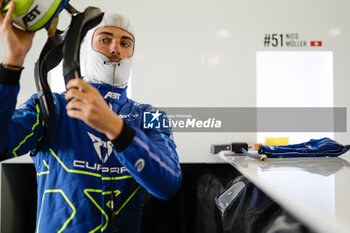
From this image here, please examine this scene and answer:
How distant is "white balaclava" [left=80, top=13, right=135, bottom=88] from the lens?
99 cm

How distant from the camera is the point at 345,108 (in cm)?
225

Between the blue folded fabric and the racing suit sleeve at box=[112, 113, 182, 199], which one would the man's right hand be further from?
the blue folded fabric

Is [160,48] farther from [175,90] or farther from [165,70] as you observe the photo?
[175,90]

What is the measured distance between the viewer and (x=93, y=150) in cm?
88

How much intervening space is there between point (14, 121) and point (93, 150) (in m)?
0.24

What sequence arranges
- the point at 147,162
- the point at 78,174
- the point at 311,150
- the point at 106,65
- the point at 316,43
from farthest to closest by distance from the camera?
1. the point at 316,43
2. the point at 311,150
3. the point at 106,65
4. the point at 78,174
5. the point at 147,162

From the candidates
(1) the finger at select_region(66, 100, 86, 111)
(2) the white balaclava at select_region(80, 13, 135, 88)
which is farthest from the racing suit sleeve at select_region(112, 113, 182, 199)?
(2) the white balaclava at select_region(80, 13, 135, 88)

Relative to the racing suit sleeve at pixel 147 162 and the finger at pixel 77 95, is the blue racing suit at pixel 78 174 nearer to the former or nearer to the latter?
the racing suit sleeve at pixel 147 162

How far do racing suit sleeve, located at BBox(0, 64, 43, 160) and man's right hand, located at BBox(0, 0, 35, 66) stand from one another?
0.10 ft

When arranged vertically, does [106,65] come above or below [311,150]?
above

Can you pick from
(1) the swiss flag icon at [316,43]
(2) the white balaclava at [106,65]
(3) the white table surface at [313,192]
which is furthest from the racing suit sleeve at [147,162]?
(1) the swiss flag icon at [316,43]

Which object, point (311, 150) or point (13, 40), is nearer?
point (13, 40)

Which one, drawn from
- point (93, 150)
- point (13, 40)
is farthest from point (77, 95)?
point (93, 150)

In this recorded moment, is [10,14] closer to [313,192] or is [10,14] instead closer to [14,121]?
[14,121]
